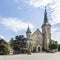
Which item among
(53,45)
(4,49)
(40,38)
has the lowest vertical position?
(4,49)

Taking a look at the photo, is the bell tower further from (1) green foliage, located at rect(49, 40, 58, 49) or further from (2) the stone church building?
(1) green foliage, located at rect(49, 40, 58, 49)

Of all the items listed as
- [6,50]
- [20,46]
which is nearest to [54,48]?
[20,46]

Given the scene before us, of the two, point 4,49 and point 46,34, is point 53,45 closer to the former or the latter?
point 46,34

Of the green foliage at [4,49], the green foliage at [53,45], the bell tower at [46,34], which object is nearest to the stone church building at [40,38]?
the bell tower at [46,34]

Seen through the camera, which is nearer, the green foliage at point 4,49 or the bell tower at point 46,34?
the green foliage at point 4,49

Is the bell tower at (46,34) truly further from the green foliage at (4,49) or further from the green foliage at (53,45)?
the green foliage at (4,49)

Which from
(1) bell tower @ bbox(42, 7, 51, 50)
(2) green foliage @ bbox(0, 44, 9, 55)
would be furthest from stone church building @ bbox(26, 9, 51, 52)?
(2) green foliage @ bbox(0, 44, 9, 55)

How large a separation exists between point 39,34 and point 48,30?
4.09m

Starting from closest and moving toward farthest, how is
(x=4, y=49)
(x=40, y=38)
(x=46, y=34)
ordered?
(x=4, y=49)
(x=46, y=34)
(x=40, y=38)

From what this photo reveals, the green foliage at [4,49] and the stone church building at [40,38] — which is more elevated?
the stone church building at [40,38]

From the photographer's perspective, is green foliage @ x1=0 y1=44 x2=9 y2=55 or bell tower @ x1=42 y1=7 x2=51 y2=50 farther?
bell tower @ x1=42 y1=7 x2=51 y2=50

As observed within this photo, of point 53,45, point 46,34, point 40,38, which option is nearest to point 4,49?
point 53,45

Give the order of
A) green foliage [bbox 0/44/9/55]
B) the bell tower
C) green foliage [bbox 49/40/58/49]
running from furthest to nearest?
the bell tower, green foliage [bbox 49/40/58/49], green foliage [bbox 0/44/9/55]

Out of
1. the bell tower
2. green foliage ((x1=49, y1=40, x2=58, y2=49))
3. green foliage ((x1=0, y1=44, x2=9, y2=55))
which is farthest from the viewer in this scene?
the bell tower
